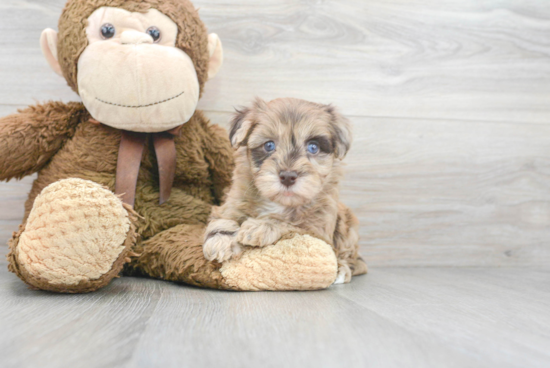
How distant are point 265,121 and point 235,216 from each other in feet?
1.02

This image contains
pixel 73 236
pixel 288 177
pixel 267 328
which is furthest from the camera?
pixel 288 177

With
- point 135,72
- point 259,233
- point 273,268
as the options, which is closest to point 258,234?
point 259,233

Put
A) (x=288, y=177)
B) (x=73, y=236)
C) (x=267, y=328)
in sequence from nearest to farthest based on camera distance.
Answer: (x=267, y=328)
(x=73, y=236)
(x=288, y=177)

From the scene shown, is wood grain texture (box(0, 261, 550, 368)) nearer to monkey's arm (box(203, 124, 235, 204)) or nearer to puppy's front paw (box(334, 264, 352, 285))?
puppy's front paw (box(334, 264, 352, 285))

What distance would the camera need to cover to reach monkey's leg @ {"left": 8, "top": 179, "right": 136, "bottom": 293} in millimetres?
1099

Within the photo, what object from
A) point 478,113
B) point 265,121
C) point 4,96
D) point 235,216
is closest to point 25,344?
point 235,216

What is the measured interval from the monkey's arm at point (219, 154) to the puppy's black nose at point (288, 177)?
49 centimetres

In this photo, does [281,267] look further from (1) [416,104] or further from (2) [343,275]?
(1) [416,104]

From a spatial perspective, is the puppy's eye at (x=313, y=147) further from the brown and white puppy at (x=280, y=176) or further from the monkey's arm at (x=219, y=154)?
the monkey's arm at (x=219, y=154)

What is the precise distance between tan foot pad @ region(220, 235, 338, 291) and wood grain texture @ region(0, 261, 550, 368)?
0.14ft

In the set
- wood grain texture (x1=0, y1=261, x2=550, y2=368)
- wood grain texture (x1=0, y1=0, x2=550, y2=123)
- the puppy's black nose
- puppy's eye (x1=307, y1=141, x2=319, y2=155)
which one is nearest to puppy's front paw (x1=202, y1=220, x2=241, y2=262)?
wood grain texture (x1=0, y1=261, x2=550, y2=368)

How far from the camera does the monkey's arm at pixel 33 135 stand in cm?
148

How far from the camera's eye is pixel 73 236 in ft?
3.60

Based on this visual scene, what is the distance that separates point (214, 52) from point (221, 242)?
2.51ft
